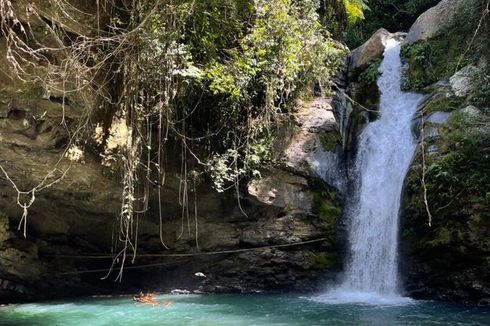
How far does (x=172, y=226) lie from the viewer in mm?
10195

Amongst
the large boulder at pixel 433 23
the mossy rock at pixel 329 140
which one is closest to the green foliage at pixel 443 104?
the mossy rock at pixel 329 140

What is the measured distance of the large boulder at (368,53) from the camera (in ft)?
43.9

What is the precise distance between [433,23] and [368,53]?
1854mm

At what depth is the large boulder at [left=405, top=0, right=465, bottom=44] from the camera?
40.6ft

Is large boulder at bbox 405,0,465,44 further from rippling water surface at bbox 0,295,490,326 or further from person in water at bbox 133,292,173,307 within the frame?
person in water at bbox 133,292,173,307

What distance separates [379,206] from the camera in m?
10.1

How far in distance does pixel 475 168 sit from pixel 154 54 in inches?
231

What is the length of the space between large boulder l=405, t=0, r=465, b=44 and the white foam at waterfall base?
194 centimetres

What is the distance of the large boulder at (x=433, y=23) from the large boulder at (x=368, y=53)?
0.73m

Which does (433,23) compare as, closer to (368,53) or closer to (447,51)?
(447,51)

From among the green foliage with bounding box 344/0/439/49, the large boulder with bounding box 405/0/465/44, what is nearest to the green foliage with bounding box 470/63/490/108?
the large boulder with bounding box 405/0/465/44

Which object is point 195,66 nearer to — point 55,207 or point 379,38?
point 55,207

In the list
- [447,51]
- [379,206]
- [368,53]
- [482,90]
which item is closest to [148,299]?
[379,206]

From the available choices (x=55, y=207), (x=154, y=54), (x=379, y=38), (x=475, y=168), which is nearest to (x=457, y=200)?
(x=475, y=168)
